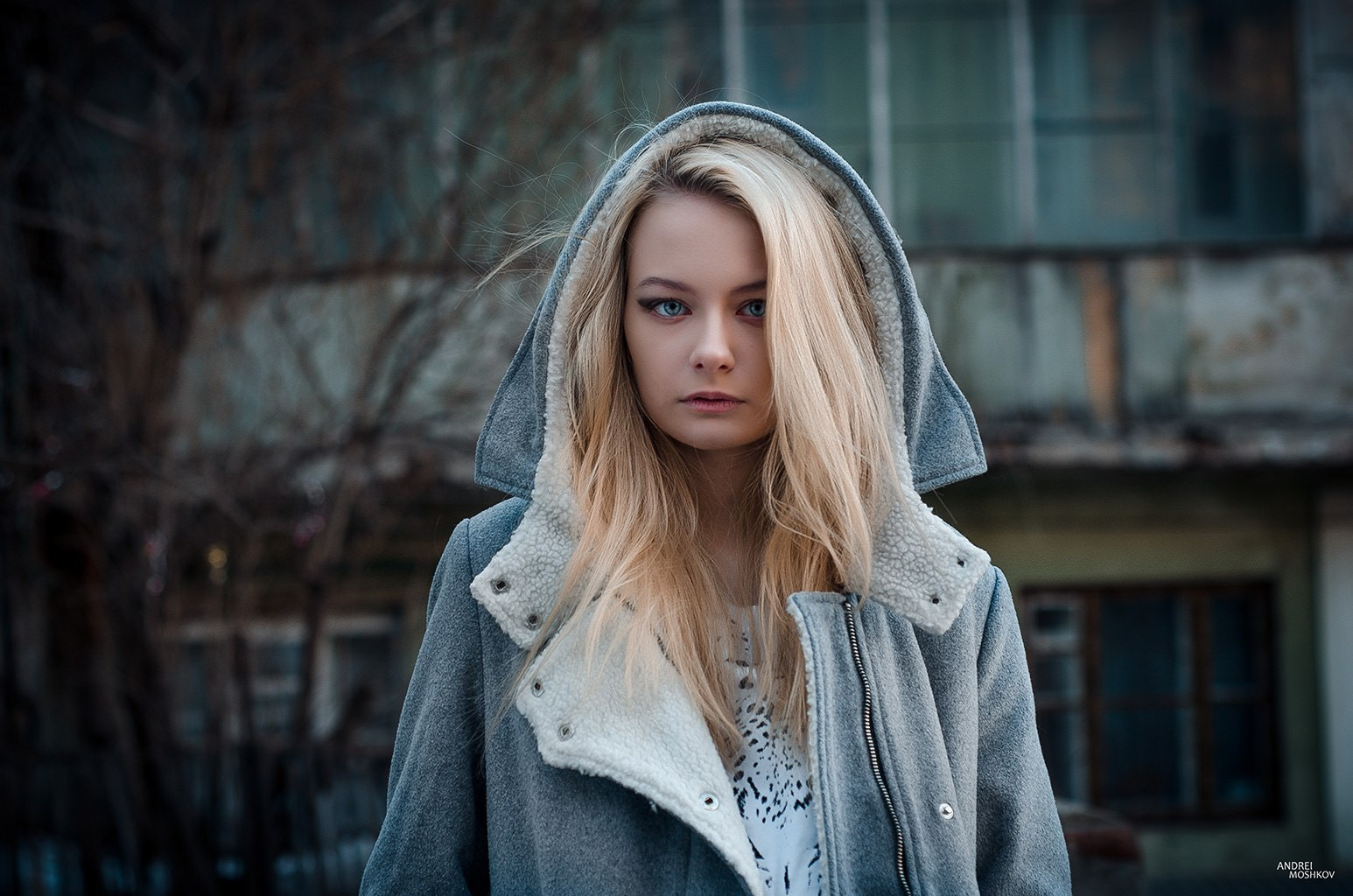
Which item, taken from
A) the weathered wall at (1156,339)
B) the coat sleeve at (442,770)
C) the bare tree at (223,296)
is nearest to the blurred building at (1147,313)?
the weathered wall at (1156,339)

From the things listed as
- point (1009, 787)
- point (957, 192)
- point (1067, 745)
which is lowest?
point (1067, 745)

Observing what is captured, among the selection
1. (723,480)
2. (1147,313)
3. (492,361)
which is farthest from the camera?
(1147,313)

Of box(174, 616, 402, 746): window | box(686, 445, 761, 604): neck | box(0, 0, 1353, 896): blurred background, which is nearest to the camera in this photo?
box(686, 445, 761, 604): neck

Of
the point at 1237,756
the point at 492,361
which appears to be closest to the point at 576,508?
the point at 492,361

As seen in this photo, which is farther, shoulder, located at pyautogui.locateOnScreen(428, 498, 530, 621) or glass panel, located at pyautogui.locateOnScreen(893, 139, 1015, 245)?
glass panel, located at pyautogui.locateOnScreen(893, 139, 1015, 245)

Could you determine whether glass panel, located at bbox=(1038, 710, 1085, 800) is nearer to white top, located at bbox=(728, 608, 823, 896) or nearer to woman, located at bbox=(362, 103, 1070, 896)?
woman, located at bbox=(362, 103, 1070, 896)

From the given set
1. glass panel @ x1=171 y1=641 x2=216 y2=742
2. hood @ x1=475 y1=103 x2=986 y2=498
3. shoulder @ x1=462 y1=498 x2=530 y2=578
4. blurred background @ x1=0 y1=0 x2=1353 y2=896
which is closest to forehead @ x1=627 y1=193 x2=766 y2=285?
hood @ x1=475 y1=103 x2=986 y2=498

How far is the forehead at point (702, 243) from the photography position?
5.70ft

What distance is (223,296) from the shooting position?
4977mm

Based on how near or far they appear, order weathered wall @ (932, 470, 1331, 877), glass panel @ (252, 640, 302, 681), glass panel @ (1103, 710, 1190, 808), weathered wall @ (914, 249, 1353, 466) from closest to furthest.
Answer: glass panel @ (252, 640, 302, 681) < weathered wall @ (914, 249, 1353, 466) < weathered wall @ (932, 470, 1331, 877) < glass panel @ (1103, 710, 1190, 808)

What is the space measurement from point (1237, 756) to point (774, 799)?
646 centimetres

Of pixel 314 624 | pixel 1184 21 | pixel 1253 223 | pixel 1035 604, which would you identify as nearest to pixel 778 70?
pixel 1184 21

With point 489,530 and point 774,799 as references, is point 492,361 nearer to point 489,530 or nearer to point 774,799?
point 489,530

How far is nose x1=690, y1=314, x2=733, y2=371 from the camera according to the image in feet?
5.65
